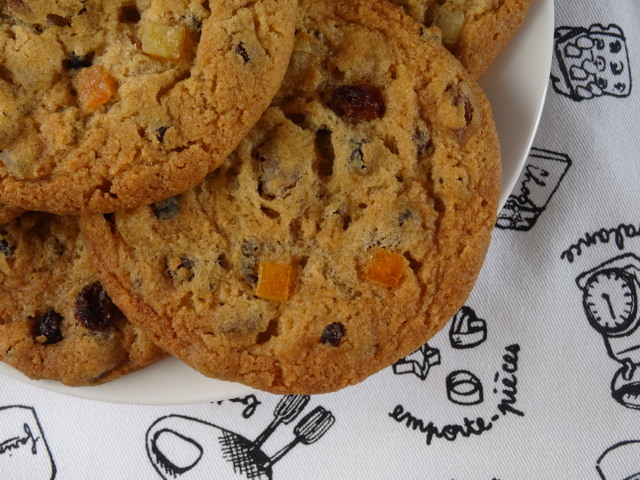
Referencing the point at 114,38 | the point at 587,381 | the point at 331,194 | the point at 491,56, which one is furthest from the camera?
the point at 587,381

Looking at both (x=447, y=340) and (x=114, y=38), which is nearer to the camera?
(x=114, y=38)

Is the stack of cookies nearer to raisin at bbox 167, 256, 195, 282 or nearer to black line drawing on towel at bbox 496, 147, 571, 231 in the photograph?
raisin at bbox 167, 256, 195, 282

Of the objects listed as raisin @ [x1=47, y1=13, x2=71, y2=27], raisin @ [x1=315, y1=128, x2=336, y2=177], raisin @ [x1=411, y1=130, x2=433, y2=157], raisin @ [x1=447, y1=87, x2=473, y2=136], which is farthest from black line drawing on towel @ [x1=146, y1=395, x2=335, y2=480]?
raisin @ [x1=47, y1=13, x2=71, y2=27]

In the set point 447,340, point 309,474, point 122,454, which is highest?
point 447,340

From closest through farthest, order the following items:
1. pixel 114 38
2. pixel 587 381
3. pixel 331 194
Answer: pixel 114 38, pixel 331 194, pixel 587 381

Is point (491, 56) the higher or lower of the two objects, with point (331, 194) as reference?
higher

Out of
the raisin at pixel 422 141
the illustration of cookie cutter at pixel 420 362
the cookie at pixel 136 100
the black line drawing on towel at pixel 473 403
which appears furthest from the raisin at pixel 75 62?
the black line drawing on towel at pixel 473 403

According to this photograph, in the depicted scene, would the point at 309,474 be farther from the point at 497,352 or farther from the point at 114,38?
the point at 114,38

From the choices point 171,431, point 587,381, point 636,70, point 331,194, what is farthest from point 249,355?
point 636,70
